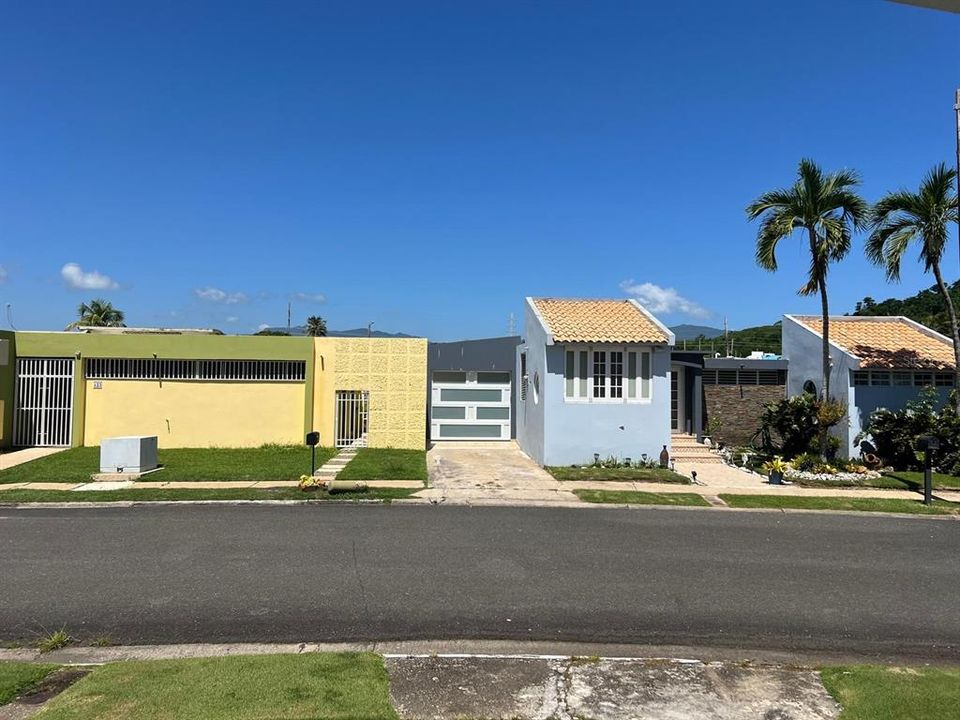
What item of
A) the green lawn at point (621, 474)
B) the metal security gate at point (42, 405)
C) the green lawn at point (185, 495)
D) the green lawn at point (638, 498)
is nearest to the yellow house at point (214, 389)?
the metal security gate at point (42, 405)

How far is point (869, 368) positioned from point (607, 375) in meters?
6.96

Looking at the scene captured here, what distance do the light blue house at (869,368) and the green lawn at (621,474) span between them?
17.3 feet

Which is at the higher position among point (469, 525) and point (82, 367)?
point (82, 367)

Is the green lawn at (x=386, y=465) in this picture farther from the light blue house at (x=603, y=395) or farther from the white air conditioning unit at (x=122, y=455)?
the white air conditioning unit at (x=122, y=455)

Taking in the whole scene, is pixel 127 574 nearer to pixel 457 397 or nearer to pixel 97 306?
pixel 457 397

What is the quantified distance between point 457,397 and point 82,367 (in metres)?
11.0

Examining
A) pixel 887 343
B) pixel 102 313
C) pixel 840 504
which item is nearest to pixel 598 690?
pixel 840 504

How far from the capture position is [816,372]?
1792cm

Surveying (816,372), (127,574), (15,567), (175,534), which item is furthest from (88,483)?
(816,372)

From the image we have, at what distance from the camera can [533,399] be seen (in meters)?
17.4

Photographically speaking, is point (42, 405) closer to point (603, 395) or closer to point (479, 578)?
point (603, 395)

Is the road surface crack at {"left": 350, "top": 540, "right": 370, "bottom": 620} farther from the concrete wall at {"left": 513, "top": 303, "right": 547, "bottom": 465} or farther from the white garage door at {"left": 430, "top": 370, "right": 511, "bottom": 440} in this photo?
the white garage door at {"left": 430, "top": 370, "right": 511, "bottom": 440}

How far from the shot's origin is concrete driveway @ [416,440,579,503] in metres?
12.0

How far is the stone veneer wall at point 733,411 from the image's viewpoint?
18.9 m
